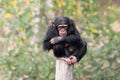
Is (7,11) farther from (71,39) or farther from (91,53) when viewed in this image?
(71,39)

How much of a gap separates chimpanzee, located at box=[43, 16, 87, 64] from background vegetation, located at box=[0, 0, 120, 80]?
2.03 meters

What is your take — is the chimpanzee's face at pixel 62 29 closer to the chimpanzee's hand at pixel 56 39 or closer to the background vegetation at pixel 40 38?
the chimpanzee's hand at pixel 56 39

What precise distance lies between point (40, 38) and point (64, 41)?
308 cm

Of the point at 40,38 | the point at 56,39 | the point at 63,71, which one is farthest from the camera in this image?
the point at 40,38

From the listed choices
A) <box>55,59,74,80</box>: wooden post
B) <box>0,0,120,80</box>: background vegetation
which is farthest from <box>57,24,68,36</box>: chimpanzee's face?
<box>0,0,120,80</box>: background vegetation

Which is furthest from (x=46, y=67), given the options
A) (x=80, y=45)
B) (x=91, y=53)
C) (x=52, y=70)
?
(x=80, y=45)

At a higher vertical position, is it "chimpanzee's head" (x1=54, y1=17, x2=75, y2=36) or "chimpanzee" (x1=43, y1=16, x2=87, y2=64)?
"chimpanzee's head" (x1=54, y1=17, x2=75, y2=36)

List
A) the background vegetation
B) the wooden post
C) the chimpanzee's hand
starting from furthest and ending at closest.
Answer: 1. the background vegetation
2. the chimpanzee's hand
3. the wooden post

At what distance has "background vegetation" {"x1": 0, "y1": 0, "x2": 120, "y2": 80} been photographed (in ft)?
21.7

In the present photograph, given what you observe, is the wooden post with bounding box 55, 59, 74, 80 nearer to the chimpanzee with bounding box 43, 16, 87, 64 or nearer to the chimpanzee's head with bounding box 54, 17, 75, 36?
the chimpanzee with bounding box 43, 16, 87, 64

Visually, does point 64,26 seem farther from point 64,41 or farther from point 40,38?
point 40,38

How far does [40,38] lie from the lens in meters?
7.35

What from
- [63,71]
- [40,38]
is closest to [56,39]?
[63,71]

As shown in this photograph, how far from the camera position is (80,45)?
4430mm
